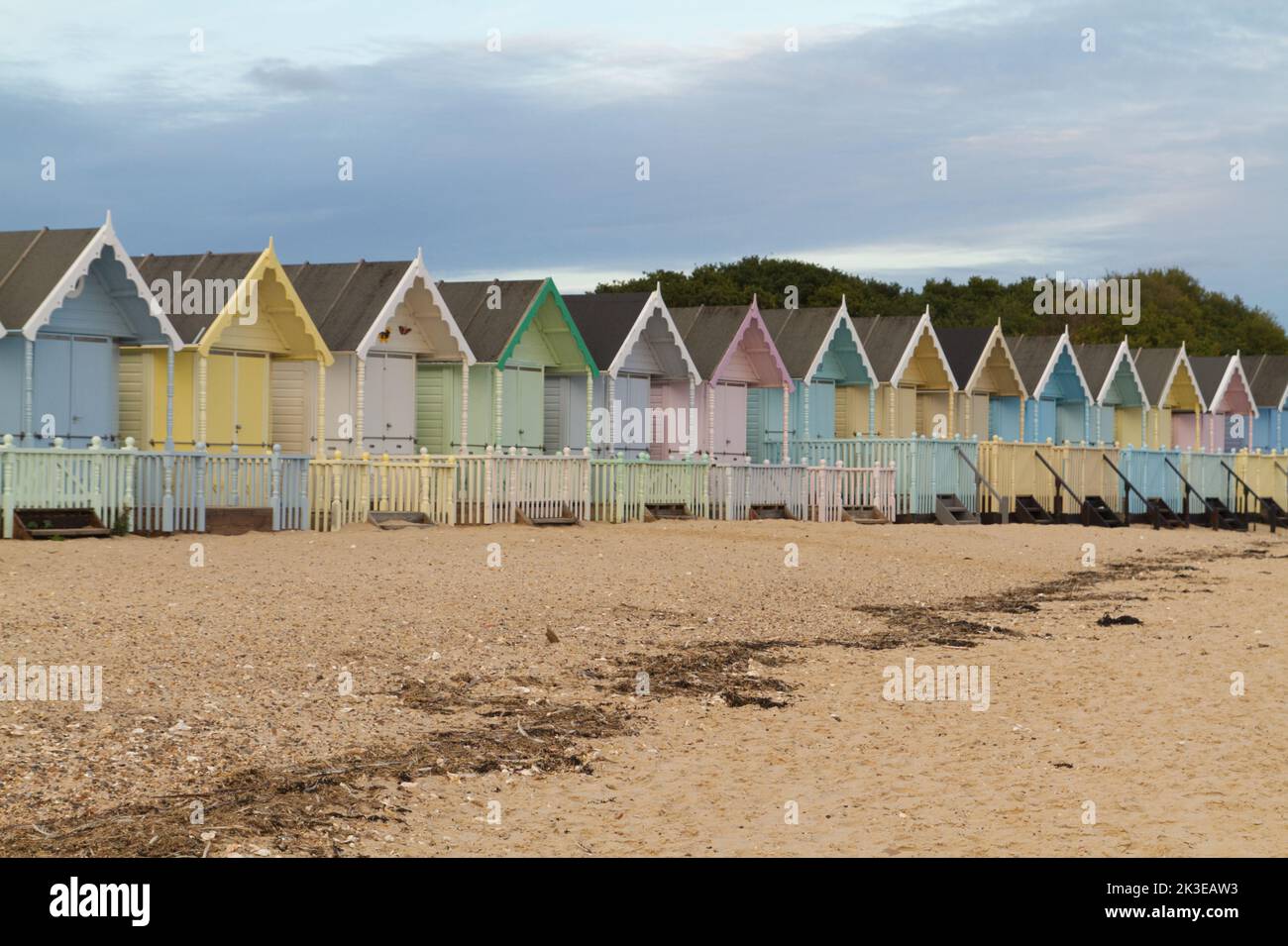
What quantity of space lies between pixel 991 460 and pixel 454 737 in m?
26.8

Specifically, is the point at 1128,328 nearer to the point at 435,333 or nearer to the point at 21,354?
the point at 435,333

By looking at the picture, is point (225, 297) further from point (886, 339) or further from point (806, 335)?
point (886, 339)

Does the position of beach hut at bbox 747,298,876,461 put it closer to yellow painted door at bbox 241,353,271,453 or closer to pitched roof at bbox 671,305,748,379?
pitched roof at bbox 671,305,748,379

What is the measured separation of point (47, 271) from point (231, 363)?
12.9 ft

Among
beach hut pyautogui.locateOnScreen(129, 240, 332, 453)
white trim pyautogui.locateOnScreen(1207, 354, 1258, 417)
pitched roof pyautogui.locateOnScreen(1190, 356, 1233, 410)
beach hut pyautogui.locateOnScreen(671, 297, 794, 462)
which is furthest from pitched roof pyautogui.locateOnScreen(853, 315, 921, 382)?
beach hut pyautogui.locateOnScreen(129, 240, 332, 453)

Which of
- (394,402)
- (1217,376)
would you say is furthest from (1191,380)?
(394,402)

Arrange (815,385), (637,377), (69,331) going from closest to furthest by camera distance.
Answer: (69,331)
(637,377)
(815,385)

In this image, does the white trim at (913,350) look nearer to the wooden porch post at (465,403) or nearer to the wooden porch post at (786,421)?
the wooden porch post at (786,421)

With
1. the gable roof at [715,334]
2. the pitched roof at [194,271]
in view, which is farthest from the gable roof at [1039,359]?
the pitched roof at [194,271]

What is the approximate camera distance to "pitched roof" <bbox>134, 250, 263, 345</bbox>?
26438 millimetres

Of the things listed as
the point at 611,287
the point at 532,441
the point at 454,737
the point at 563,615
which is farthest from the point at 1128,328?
the point at 454,737

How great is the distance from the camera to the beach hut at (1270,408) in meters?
56.5

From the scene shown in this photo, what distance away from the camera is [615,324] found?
3453cm

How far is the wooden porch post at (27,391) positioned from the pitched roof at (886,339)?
22407 mm
